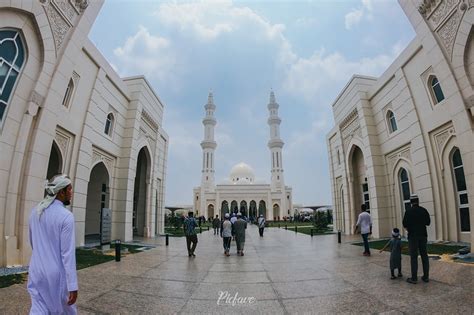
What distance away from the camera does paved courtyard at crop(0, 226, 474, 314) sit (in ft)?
14.1

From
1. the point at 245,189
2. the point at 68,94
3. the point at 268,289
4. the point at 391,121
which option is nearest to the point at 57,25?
the point at 68,94

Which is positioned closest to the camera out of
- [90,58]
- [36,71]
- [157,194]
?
[36,71]

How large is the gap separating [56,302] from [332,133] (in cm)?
2149

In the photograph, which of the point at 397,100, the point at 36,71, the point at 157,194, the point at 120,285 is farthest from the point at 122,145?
the point at 397,100

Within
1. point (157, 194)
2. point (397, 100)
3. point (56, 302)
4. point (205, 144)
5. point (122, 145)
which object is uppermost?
point (205, 144)

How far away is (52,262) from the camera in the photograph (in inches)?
98.6

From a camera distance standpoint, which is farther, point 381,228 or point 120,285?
point 381,228

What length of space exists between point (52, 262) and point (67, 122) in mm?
10035

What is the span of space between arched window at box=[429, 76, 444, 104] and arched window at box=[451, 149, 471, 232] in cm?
215

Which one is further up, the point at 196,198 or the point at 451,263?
the point at 196,198

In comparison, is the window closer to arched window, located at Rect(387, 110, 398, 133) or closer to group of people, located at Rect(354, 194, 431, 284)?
arched window, located at Rect(387, 110, 398, 133)

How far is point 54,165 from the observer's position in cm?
1358

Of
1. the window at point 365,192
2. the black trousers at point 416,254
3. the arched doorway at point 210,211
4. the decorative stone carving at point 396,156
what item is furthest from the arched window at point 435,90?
the arched doorway at point 210,211

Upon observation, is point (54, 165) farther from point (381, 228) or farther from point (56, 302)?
A: point (381, 228)
